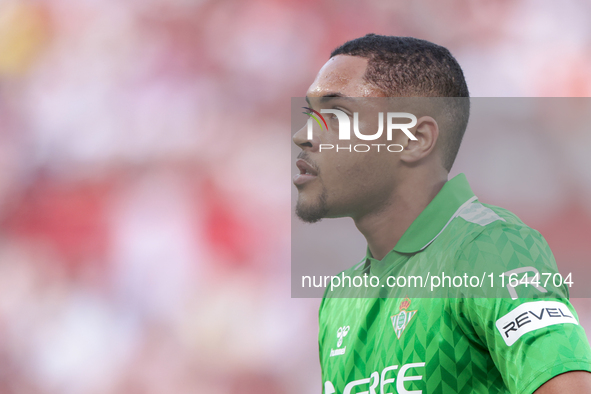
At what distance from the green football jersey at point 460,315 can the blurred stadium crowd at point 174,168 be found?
8.66 ft

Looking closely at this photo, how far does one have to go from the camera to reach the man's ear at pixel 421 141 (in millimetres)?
1522

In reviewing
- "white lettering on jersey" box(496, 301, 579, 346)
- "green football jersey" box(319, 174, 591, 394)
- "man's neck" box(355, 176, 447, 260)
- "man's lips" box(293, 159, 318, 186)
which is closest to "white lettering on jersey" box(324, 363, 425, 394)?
"green football jersey" box(319, 174, 591, 394)

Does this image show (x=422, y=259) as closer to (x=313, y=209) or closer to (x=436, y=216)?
(x=436, y=216)

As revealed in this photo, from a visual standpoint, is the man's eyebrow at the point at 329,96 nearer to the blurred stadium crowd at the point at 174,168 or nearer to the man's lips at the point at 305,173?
the man's lips at the point at 305,173

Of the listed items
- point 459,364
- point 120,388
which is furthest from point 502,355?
point 120,388

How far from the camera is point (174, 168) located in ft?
15.9

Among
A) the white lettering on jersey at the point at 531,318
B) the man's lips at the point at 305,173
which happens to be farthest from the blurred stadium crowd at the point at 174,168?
the white lettering on jersey at the point at 531,318

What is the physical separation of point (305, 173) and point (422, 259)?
1.33 feet

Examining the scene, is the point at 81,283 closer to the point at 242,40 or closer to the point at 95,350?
the point at 95,350

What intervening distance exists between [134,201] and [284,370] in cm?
186

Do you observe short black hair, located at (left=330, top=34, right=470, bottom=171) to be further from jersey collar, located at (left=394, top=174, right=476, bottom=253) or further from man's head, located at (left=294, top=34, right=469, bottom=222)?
jersey collar, located at (left=394, top=174, right=476, bottom=253)

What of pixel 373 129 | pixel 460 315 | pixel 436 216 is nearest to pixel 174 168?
pixel 373 129

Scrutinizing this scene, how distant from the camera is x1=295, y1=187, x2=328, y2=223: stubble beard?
153 centimetres

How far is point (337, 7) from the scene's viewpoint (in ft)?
17.3
